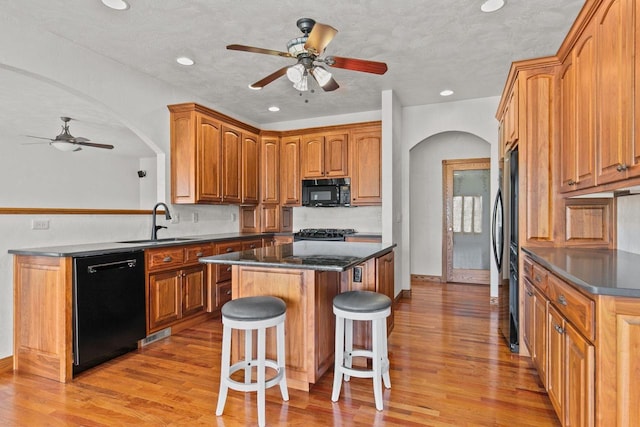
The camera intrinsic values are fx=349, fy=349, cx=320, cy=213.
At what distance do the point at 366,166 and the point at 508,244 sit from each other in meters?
2.24

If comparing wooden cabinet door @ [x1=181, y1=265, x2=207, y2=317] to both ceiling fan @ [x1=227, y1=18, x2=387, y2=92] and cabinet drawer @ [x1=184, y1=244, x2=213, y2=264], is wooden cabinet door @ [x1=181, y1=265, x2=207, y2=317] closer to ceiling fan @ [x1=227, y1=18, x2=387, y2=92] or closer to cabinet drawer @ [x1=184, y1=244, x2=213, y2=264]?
cabinet drawer @ [x1=184, y1=244, x2=213, y2=264]

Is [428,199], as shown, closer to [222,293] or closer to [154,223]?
[222,293]

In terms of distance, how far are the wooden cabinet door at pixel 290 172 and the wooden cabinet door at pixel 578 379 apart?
410 centimetres

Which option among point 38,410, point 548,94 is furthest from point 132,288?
point 548,94

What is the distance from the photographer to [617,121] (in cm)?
179

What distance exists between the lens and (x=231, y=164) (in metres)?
4.71

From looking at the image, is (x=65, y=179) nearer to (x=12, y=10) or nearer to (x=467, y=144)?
(x=12, y=10)

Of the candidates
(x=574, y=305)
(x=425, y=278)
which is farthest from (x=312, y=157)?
(x=574, y=305)

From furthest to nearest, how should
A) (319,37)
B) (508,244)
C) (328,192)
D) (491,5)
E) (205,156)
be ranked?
(328,192)
(205,156)
(508,244)
(491,5)
(319,37)

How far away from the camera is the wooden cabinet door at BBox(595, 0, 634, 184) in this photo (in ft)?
5.50

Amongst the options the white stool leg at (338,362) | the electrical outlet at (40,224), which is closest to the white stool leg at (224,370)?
the white stool leg at (338,362)

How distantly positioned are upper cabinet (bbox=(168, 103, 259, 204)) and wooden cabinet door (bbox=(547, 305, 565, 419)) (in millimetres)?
3544

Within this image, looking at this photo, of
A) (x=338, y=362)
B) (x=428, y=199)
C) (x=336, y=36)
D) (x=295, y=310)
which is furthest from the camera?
(x=428, y=199)

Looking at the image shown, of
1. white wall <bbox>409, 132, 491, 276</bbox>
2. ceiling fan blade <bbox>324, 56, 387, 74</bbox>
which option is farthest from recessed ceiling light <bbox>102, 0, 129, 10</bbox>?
white wall <bbox>409, 132, 491, 276</bbox>
